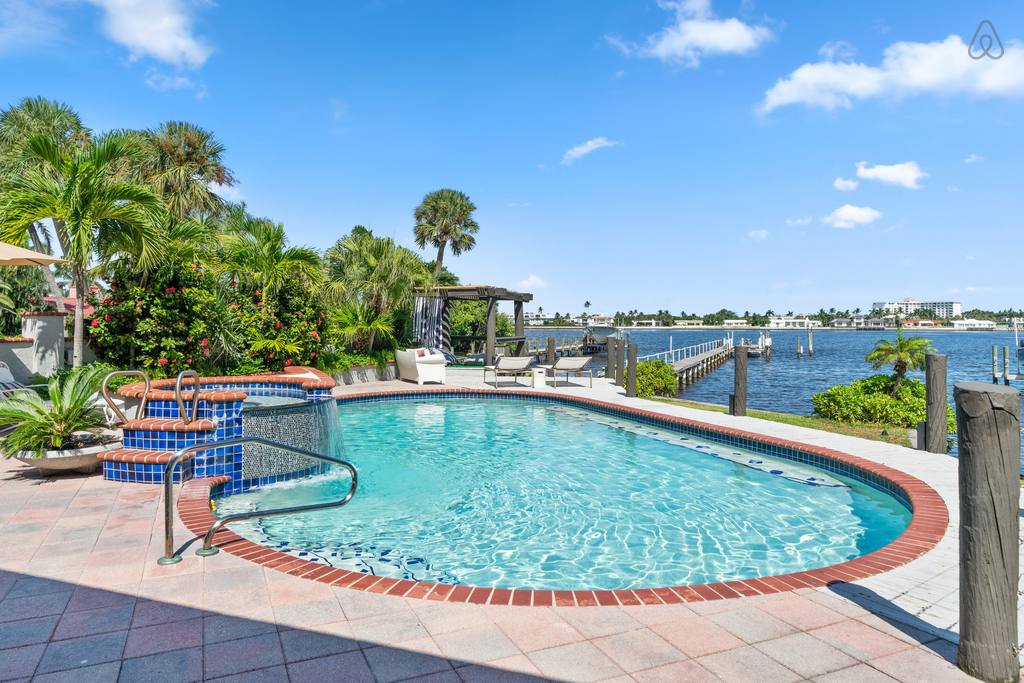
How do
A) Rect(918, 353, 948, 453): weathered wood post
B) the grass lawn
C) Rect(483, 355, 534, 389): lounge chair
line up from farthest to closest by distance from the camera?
Rect(483, 355, 534, 389): lounge chair → the grass lawn → Rect(918, 353, 948, 453): weathered wood post

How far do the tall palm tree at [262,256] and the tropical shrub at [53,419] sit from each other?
7.58 meters

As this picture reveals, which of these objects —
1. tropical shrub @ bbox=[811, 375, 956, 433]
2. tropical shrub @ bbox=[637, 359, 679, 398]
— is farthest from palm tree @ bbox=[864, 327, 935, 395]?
tropical shrub @ bbox=[637, 359, 679, 398]

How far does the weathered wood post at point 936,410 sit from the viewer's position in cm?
756

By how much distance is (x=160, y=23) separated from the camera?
13469 mm

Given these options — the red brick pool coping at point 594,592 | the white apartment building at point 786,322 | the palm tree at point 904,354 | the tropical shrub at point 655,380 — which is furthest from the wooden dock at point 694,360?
the white apartment building at point 786,322

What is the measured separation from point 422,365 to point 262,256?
5.16 m

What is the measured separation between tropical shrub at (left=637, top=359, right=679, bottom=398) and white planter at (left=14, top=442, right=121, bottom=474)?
12.8 meters

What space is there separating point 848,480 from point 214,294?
12213mm

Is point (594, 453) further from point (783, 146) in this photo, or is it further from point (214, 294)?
point (783, 146)

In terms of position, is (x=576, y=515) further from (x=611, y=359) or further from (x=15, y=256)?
(x=611, y=359)

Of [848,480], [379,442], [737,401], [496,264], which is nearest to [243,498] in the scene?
[379,442]

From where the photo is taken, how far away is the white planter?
232 inches

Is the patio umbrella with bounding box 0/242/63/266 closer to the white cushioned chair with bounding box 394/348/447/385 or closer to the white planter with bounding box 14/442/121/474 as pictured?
the white planter with bounding box 14/442/121/474

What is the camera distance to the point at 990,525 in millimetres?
2533
